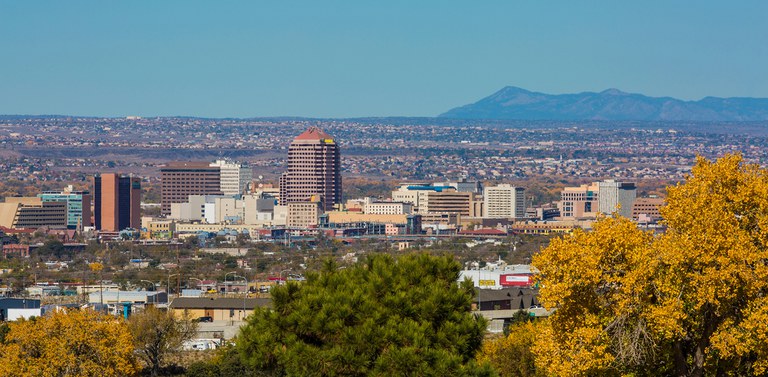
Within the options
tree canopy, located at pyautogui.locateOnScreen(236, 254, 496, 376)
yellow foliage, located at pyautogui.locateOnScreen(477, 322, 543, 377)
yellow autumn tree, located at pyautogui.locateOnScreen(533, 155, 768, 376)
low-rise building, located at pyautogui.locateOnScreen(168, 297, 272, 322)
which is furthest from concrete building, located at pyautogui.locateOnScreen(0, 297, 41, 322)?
yellow autumn tree, located at pyautogui.locateOnScreen(533, 155, 768, 376)

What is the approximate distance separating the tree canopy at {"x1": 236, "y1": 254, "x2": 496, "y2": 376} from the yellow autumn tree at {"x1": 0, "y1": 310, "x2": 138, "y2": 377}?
52.9 feet

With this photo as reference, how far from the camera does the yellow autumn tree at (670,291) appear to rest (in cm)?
3022

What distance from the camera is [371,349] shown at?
3247 cm

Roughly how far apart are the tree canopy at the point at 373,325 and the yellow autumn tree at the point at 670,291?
6.87 ft

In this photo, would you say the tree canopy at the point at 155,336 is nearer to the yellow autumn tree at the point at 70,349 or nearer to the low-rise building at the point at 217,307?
the yellow autumn tree at the point at 70,349

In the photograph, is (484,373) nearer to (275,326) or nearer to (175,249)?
(275,326)

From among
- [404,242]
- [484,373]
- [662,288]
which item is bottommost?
[404,242]

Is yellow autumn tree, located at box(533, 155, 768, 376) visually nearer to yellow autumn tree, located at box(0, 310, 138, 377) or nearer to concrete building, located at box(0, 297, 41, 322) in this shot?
yellow autumn tree, located at box(0, 310, 138, 377)

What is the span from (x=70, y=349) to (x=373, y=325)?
2035cm

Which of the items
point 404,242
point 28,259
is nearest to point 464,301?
point 28,259

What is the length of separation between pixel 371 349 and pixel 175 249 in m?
152

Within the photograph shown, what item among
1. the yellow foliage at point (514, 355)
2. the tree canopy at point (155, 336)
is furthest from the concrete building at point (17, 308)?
the yellow foliage at point (514, 355)

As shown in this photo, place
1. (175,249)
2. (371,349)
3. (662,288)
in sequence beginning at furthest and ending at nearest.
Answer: (175,249)
(371,349)
(662,288)

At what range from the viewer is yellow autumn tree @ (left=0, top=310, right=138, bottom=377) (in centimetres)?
4922
